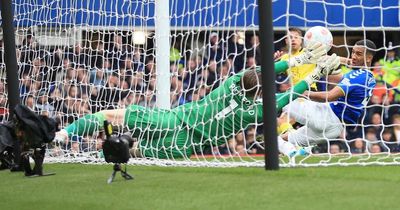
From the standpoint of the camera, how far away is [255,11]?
27.1 ft

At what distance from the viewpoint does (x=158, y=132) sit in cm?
917

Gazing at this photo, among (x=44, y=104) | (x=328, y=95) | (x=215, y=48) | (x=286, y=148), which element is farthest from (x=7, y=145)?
(x=328, y=95)

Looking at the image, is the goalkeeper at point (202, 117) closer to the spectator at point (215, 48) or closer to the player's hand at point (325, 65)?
the player's hand at point (325, 65)

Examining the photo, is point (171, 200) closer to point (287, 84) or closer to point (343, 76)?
point (287, 84)

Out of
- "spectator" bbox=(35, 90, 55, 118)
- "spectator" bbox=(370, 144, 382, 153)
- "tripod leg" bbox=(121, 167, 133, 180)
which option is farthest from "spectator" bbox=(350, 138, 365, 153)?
"spectator" bbox=(35, 90, 55, 118)

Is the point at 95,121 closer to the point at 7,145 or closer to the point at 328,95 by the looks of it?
the point at 7,145

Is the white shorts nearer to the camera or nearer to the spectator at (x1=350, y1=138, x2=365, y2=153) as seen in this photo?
the spectator at (x1=350, y1=138, x2=365, y2=153)

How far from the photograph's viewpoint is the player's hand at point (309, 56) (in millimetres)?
7918

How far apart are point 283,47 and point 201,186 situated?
401cm

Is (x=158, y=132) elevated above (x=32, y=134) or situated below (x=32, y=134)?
below

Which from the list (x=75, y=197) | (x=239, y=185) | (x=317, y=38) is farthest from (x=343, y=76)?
(x=75, y=197)

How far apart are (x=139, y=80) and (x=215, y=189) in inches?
178

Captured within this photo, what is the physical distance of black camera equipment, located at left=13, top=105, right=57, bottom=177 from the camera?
7078 millimetres

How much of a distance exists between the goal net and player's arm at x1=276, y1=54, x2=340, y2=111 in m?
0.22
